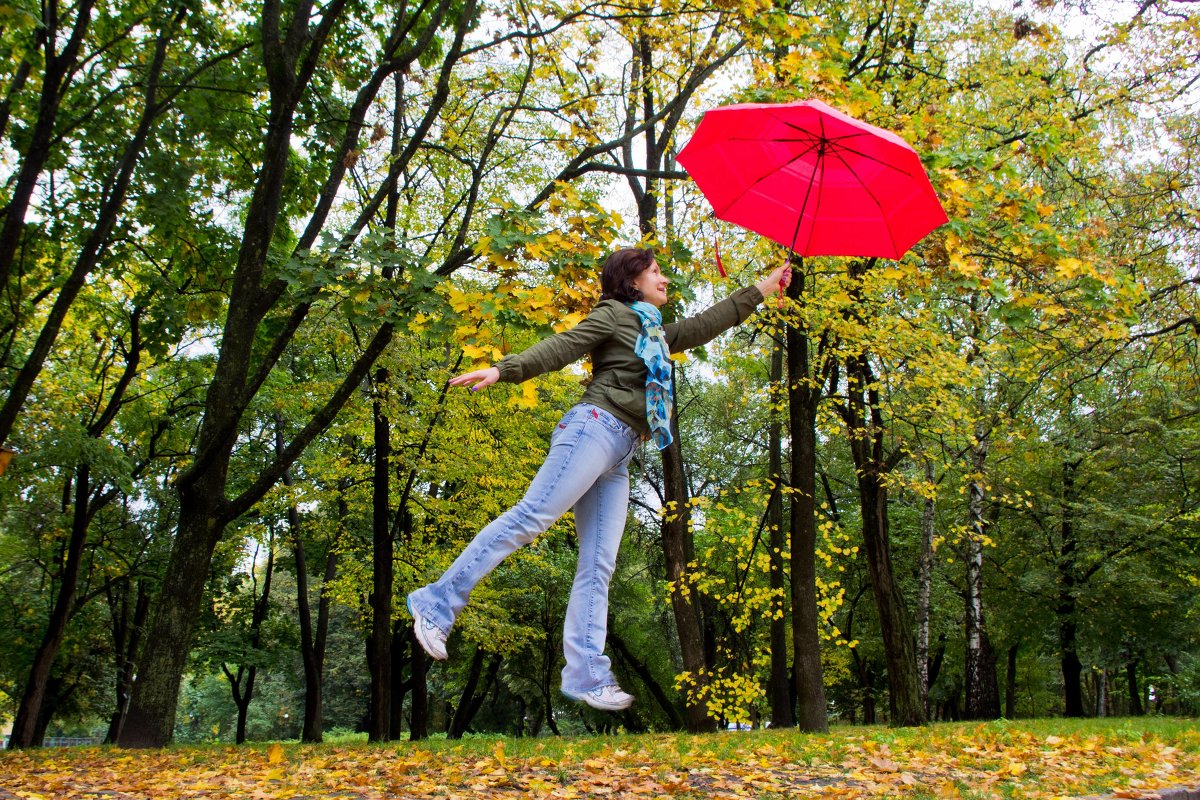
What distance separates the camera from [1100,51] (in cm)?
1163

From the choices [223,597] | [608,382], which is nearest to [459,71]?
[608,382]

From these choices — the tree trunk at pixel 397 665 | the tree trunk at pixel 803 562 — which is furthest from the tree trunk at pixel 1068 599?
the tree trunk at pixel 397 665

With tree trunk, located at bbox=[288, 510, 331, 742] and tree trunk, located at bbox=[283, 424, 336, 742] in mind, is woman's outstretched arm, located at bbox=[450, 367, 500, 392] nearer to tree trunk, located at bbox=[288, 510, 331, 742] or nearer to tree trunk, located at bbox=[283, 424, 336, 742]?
tree trunk, located at bbox=[283, 424, 336, 742]

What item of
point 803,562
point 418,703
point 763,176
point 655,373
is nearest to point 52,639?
point 418,703

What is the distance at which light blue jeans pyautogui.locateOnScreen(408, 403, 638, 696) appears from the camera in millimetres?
4188

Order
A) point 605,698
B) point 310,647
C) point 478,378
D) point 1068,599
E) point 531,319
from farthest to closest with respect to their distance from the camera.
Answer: point 1068,599, point 310,647, point 531,319, point 605,698, point 478,378

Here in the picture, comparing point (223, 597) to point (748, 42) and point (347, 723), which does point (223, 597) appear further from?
point (748, 42)

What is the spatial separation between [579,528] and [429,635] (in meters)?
0.92

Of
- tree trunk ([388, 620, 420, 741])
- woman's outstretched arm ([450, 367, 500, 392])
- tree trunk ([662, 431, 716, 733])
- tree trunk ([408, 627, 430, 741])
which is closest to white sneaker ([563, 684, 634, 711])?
woman's outstretched arm ([450, 367, 500, 392])

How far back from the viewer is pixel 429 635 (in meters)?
4.12

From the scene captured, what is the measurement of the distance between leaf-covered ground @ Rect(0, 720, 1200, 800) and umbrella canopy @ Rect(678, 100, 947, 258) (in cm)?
302

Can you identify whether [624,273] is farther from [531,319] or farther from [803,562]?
[803,562]

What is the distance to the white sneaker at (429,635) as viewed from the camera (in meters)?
4.11

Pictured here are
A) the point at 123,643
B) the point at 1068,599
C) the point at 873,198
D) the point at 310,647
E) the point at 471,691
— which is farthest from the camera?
the point at 471,691
